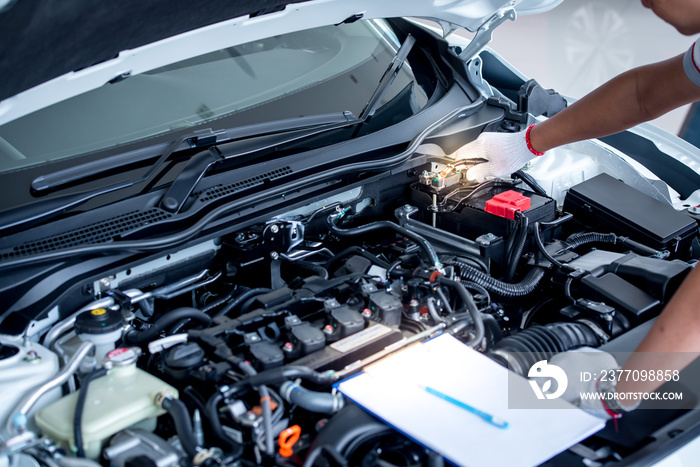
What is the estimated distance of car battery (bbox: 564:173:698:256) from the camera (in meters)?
1.90

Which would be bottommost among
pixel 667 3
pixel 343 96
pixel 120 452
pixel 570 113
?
pixel 120 452

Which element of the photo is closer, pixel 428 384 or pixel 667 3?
pixel 428 384

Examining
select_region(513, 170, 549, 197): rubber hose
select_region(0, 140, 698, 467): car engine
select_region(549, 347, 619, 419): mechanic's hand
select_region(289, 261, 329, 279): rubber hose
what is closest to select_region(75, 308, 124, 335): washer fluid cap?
select_region(0, 140, 698, 467): car engine

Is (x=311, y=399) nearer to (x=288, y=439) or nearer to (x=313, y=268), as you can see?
(x=288, y=439)

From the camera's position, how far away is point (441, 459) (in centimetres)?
113

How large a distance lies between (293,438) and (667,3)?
121cm

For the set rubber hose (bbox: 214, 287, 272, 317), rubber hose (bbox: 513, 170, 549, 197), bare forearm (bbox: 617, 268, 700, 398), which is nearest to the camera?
bare forearm (bbox: 617, 268, 700, 398)

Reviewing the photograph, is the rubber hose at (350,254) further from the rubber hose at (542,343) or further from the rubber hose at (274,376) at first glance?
the rubber hose at (274,376)

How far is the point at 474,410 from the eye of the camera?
49.1 inches


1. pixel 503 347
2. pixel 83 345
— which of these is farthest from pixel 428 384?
pixel 83 345

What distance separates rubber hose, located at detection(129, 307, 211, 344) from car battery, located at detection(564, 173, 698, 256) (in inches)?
46.2

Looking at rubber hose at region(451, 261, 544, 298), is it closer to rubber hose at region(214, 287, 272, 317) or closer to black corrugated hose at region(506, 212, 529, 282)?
black corrugated hose at region(506, 212, 529, 282)

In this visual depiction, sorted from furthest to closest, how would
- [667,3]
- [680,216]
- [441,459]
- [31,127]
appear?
[680,216], [31,127], [667,3], [441,459]

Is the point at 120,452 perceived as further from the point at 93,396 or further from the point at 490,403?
the point at 490,403
